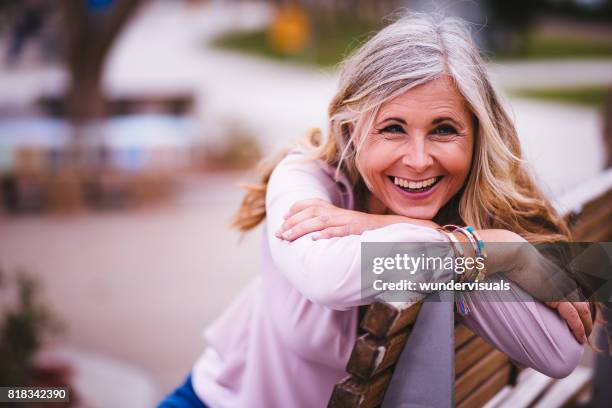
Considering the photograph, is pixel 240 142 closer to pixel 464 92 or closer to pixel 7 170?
pixel 7 170

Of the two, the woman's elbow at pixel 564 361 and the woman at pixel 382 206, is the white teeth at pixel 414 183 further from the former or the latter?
the woman's elbow at pixel 564 361

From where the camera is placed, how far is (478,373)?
2.18 meters

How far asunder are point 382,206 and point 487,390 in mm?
713

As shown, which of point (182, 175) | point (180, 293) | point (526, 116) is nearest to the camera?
point (180, 293)

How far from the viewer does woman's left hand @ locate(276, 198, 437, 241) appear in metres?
1.68

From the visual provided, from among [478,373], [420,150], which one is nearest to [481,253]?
[420,150]

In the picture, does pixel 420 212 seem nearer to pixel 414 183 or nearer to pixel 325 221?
pixel 414 183

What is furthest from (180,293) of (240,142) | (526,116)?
(526,116)

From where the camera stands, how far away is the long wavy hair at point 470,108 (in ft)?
5.77

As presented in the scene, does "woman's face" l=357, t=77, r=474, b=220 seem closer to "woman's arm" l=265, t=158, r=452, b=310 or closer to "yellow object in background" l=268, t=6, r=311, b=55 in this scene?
"woman's arm" l=265, t=158, r=452, b=310

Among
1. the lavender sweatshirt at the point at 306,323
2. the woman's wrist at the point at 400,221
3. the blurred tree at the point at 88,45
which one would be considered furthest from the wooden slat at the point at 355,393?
the blurred tree at the point at 88,45

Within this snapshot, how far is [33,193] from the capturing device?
7840 mm

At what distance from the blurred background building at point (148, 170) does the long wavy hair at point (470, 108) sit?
0.20 m

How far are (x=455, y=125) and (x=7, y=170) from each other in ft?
23.2
